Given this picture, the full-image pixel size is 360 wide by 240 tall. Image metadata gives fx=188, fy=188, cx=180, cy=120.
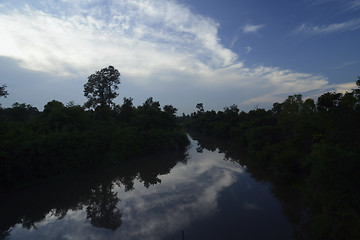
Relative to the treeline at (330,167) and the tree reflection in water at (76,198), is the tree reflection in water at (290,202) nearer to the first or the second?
the treeline at (330,167)

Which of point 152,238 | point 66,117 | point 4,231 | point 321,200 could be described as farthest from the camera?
point 66,117

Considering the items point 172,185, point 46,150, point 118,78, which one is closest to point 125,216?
point 172,185

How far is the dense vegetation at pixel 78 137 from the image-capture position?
18.8 m

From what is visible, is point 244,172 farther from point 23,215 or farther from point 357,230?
point 23,215

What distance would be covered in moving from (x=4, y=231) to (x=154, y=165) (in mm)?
17593

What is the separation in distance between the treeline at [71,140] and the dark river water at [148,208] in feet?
6.80

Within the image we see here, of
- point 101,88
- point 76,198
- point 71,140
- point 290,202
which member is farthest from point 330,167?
point 101,88

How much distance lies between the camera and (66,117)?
26906 mm

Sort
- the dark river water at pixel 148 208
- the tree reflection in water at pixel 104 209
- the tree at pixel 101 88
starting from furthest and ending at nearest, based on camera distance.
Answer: the tree at pixel 101 88 < the tree reflection in water at pixel 104 209 < the dark river water at pixel 148 208

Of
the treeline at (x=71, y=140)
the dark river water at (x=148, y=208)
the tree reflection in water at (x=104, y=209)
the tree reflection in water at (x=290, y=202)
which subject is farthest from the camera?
the treeline at (x=71, y=140)

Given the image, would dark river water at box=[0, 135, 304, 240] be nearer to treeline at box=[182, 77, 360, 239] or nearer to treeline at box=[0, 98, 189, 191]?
treeline at box=[0, 98, 189, 191]

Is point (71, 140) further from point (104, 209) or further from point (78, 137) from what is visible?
point (104, 209)

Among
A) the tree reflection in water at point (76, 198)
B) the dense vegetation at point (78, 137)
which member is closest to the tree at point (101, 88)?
the dense vegetation at point (78, 137)

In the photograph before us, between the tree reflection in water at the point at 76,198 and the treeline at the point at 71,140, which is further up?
the treeline at the point at 71,140
